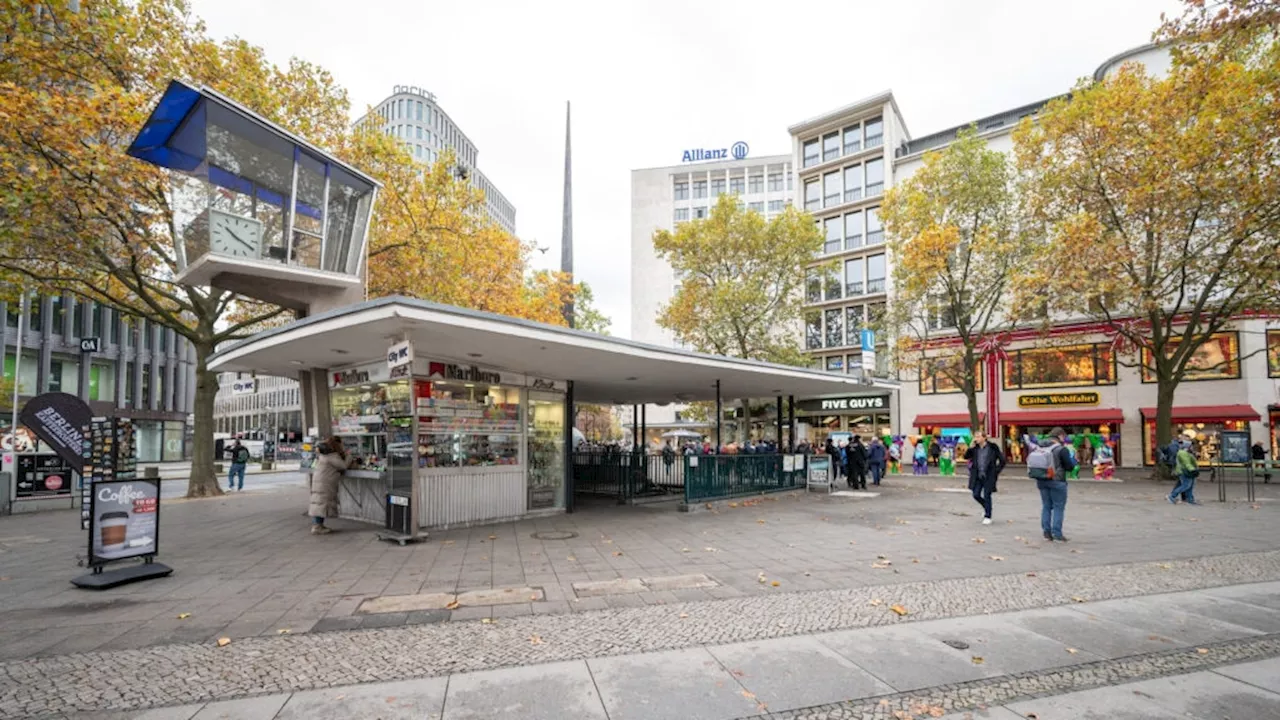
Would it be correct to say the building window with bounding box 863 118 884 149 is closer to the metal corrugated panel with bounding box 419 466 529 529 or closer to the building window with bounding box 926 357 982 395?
the building window with bounding box 926 357 982 395

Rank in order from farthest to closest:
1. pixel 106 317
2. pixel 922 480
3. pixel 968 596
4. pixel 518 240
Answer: pixel 106 317, pixel 518 240, pixel 922 480, pixel 968 596

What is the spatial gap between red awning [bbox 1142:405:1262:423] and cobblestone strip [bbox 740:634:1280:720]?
26.7 meters

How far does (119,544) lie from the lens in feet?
22.2

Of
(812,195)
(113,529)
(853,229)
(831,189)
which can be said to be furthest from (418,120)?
(113,529)

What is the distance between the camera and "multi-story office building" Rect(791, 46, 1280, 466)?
24.2 metres

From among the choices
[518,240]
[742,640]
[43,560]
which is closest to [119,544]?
[43,560]

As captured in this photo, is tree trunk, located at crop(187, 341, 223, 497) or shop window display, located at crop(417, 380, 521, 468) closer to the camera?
shop window display, located at crop(417, 380, 521, 468)

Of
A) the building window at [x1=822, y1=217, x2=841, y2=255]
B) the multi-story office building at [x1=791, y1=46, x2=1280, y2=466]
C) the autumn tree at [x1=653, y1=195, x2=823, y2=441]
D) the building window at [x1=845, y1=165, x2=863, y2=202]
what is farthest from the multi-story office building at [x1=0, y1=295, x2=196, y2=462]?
the building window at [x1=845, y1=165, x2=863, y2=202]

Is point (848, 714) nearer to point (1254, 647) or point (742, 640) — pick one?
point (742, 640)

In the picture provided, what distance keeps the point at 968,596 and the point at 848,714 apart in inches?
125

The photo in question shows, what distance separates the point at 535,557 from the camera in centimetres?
787

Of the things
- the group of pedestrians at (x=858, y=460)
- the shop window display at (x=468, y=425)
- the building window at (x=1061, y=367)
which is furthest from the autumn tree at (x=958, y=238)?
the shop window display at (x=468, y=425)

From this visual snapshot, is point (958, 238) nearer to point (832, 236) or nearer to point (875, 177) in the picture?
point (875, 177)

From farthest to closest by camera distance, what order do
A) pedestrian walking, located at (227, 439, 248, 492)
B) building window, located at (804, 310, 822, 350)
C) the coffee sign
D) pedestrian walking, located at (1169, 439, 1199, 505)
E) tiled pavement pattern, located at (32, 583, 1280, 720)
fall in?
building window, located at (804, 310, 822, 350)
the coffee sign
pedestrian walking, located at (227, 439, 248, 492)
pedestrian walking, located at (1169, 439, 1199, 505)
tiled pavement pattern, located at (32, 583, 1280, 720)
